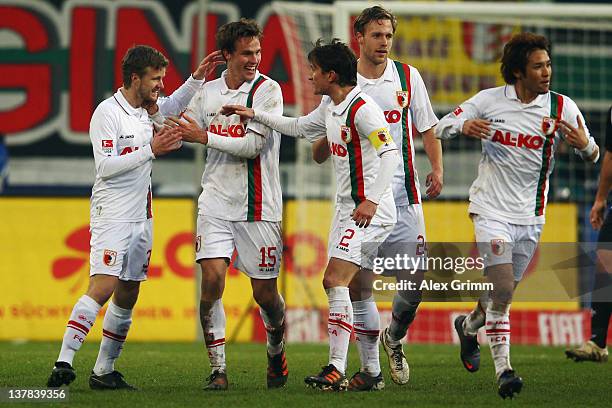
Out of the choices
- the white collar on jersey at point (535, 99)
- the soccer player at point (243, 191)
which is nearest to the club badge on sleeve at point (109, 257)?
the soccer player at point (243, 191)

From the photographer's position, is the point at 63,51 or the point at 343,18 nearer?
the point at 343,18

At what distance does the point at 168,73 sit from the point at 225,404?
10978 millimetres

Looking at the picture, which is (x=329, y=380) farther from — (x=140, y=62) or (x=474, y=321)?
(x=140, y=62)

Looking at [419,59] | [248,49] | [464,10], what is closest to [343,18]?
[464,10]

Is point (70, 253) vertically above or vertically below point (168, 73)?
below

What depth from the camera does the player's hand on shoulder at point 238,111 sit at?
793 centimetres

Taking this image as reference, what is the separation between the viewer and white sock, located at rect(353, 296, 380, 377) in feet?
25.7

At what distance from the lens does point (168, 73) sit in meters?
17.4

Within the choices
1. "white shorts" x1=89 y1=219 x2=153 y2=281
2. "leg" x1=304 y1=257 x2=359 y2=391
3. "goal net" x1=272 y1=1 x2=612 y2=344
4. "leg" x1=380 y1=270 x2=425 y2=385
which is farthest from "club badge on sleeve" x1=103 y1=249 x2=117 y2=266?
"goal net" x1=272 y1=1 x2=612 y2=344

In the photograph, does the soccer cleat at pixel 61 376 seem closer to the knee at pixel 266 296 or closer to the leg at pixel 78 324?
the leg at pixel 78 324

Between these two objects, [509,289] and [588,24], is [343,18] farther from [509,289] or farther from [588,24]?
[509,289]

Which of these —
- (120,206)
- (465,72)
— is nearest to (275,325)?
(120,206)

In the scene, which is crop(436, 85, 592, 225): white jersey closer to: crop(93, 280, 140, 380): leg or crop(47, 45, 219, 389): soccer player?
crop(47, 45, 219, 389): soccer player

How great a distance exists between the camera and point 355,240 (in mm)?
7609
